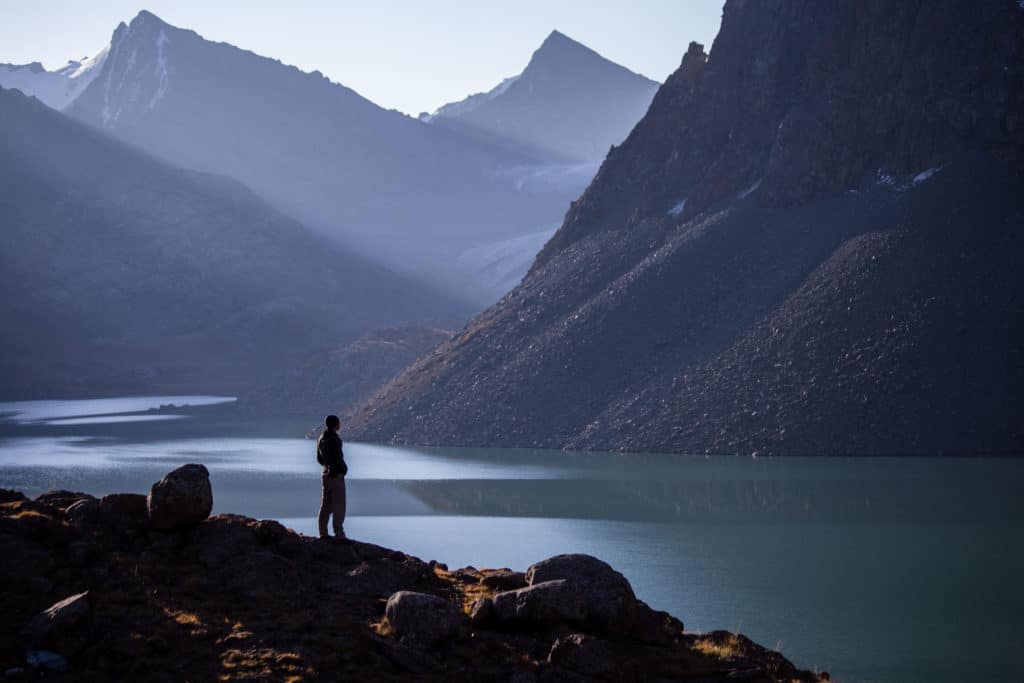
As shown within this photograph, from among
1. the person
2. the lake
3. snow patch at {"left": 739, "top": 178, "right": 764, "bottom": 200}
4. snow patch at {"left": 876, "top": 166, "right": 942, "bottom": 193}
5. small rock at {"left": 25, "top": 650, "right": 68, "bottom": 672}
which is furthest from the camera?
snow patch at {"left": 739, "top": 178, "right": 764, "bottom": 200}

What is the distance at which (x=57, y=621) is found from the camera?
53.9ft

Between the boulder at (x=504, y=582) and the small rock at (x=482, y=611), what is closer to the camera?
the small rock at (x=482, y=611)

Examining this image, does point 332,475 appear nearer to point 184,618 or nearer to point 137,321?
point 184,618

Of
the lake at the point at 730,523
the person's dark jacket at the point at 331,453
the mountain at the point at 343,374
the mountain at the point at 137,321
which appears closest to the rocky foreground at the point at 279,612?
the person's dark jacket at the point at 331,453

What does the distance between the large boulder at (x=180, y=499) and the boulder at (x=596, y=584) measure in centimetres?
539

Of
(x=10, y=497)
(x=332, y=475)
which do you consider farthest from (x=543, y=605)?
(x=10, y=497)

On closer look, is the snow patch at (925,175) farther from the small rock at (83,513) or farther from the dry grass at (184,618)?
the dry grass at (184,618)

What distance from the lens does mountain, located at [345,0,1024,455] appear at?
6481 cm

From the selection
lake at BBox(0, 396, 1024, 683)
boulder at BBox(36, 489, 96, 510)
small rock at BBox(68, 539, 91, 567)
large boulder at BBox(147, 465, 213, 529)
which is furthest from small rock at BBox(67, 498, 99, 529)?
lake at BBox(0, 396, 1024, 683)

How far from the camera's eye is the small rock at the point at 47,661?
15.8 metres

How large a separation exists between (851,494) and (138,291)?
158564 millimetres

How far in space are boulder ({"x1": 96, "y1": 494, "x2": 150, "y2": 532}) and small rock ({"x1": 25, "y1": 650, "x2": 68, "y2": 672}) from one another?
3.82 m

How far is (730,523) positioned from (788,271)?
34049 mm

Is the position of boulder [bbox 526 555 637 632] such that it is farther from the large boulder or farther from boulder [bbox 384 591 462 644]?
the large boulder
